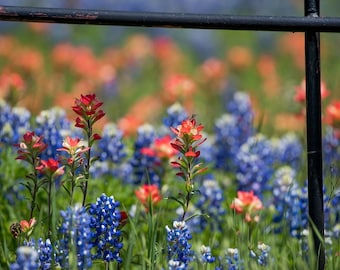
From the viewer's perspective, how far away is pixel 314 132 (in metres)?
2.15

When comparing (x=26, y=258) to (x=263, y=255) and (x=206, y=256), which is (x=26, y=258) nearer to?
(x=206, y=256)

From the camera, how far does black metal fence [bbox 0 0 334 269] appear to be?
200cm

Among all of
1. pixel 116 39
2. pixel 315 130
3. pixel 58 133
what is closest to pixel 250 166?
pixel 58 133

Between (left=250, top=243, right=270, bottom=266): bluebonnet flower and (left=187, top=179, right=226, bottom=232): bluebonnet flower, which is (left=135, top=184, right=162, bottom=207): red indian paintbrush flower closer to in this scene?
(left=250, top=243, right=270, bottom=266): bluebonnet flower

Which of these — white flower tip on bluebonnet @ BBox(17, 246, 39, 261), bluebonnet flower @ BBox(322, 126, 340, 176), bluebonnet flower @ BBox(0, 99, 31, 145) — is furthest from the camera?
bluebonnet flower @ BBox(322, 126, 340, 176)

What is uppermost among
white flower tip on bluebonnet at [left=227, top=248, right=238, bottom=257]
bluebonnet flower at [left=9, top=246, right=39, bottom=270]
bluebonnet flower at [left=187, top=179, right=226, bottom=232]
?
bluebonnet flower at [left=187, top=179, right=226, bottom=232]

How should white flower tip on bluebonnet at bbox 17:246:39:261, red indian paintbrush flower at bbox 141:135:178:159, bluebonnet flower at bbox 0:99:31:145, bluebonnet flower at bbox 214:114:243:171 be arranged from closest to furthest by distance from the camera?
white flower tip on bluebonnet at bbox 17:246:39:261, red indian paintbrush flower at bbox 141:135:178:159, bluebonnet flower at bbox 0:99:31:145, bluebonnet flower at bbox 214:114:243:171

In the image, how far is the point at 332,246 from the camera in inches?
97.8

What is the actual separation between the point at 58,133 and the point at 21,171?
19 centimetres

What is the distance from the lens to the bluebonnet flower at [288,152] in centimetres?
378

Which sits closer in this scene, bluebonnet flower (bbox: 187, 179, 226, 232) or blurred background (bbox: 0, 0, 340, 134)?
bluebonnet flower (bbox: 187, 179, 226, 232)

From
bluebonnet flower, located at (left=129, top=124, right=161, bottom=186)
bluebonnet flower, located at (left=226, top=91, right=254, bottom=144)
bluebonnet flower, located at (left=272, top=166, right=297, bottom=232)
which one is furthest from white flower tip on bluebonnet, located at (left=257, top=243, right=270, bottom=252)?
bluebonnet flower, located at (left=226, top=91, right=254, bottom=144)

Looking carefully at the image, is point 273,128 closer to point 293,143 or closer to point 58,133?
point 293,143

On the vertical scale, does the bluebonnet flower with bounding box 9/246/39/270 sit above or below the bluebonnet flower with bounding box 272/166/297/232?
below
